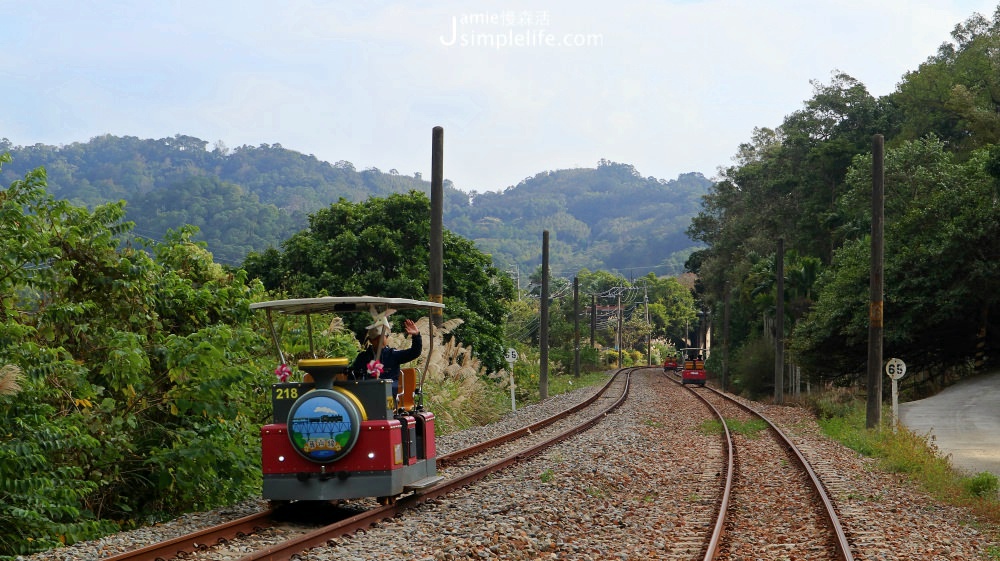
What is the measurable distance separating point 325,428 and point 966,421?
2131 centimetres

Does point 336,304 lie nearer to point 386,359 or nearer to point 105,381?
point 386,359

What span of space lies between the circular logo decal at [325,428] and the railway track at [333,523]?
75 cm

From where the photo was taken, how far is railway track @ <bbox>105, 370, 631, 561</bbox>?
336 inches

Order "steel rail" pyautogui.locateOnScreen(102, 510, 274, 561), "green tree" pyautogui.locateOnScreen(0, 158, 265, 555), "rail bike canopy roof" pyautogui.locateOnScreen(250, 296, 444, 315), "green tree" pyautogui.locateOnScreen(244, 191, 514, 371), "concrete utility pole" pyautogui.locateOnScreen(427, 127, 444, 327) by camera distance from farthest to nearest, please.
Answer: "green tree" pyautogui.locateOnScreen(244, 191, 514, 371)
"concrete utility pole" pyautogui.locateOnScreen(427, 127, 444, 327)
"rail bike canopy roof" pyautogui.locateOnScreen(250, 296, 444, 315)
"green tree" pyautogui.locateOnScreen(0, 158, 265, 555)
"steel rail" pyautogui.locateOnScreen(102, 510, 274, 561)

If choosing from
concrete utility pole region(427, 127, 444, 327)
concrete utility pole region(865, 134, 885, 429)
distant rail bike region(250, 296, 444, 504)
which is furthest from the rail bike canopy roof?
concrete utility pole region(865, 134, 885, 429)

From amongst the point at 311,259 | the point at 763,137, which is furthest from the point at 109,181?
the point at 311,259

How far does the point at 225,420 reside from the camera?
42.9 feet

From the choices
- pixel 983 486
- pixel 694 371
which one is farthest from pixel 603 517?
pixel 694 371

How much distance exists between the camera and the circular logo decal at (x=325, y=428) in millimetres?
10531

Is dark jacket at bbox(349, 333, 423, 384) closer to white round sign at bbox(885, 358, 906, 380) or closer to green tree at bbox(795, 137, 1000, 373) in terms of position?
white round sign at bbox(885, 358, 906, 380)

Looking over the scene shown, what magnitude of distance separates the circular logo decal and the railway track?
2.45 feet

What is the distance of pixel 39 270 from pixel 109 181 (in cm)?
18297

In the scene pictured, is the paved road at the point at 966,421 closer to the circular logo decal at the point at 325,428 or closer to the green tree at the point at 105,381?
the circular logo decal at the point at 325,428

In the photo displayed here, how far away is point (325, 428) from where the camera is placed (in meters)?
10.5
